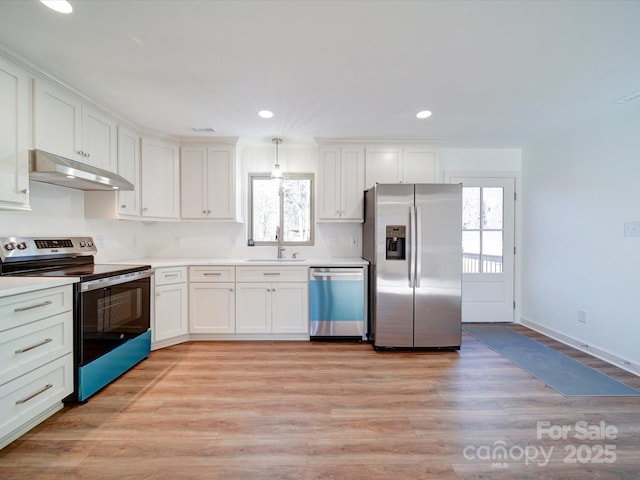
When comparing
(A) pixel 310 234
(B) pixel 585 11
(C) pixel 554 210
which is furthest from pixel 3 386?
(C) pixel 554 210

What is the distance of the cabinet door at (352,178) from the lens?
137 inches

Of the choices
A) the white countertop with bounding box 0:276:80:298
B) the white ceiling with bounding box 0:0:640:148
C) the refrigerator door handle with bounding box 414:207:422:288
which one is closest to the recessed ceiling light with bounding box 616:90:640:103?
the white ceiling with bounding box 0:0:640:148

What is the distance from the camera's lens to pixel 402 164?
3500 millimetres

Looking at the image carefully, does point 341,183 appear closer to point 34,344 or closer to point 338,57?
point 338,57

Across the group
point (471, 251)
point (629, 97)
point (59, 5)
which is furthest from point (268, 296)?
point (629, 97)

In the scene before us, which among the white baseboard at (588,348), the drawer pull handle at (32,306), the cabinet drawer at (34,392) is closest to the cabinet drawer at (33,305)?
the drawer pull handle at (32,306)

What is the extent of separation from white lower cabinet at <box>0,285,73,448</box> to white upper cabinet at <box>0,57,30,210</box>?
2.33ft

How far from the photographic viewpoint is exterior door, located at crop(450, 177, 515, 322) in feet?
12.5

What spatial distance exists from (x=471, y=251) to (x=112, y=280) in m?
4.08

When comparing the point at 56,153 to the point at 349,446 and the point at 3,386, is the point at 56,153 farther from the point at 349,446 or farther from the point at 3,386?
the point at 349,446

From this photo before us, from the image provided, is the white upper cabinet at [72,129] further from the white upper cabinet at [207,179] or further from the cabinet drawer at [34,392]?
the cabinet drawer at [34,392]

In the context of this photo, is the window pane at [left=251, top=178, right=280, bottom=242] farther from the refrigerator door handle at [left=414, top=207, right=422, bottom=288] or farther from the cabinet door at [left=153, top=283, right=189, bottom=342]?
the refrigerator door handle at [left=414, top=207, right=422, bottom=288]

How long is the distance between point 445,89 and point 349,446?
2670 mm

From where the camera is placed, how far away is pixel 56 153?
217 centimetres
